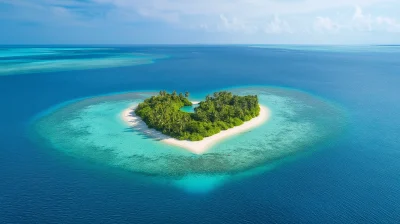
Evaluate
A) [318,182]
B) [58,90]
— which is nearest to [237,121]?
[318,182]

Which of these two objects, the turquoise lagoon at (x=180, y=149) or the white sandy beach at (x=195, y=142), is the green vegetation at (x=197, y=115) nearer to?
the white sandy beach at (x=195, y=142)

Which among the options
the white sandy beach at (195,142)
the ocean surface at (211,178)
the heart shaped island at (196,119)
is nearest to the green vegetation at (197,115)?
the heart shaped island at (196,119)

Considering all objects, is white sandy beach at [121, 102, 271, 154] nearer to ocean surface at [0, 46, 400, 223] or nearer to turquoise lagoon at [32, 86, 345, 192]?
turquoise lagoon at [32, 86, 345, 192]

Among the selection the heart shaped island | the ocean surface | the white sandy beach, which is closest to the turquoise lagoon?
the ocean surface

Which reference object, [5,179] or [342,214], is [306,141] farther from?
[5,179]

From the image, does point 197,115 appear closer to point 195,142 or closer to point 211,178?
point 195,142

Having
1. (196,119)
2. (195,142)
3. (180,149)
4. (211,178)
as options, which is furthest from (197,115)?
(211,178)
